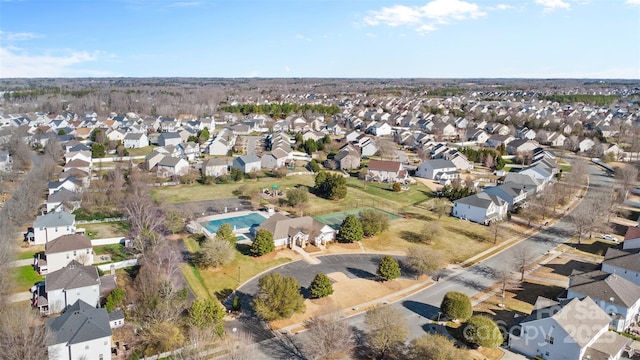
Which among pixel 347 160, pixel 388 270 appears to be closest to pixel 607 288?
pixel 388 270

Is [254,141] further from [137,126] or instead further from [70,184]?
[70,184]

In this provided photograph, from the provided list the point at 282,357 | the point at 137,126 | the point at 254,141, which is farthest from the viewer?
the point at 137,126

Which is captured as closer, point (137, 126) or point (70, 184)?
point (70, 184)

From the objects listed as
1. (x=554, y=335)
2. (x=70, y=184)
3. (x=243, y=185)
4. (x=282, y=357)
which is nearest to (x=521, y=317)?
(x=554, y=335)

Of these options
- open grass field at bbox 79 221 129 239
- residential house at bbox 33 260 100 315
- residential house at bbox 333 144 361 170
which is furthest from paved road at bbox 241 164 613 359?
residential house at bbox 333 144 361 170

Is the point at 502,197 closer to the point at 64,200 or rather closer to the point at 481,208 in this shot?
the point at 481,208

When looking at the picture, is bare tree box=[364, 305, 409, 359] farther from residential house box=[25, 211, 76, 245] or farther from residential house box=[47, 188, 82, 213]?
residential house box=[47, 188, 82, 213]

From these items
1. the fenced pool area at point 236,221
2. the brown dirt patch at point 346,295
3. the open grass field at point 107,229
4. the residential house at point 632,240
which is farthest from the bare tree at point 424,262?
the open grass field at point 107,229
